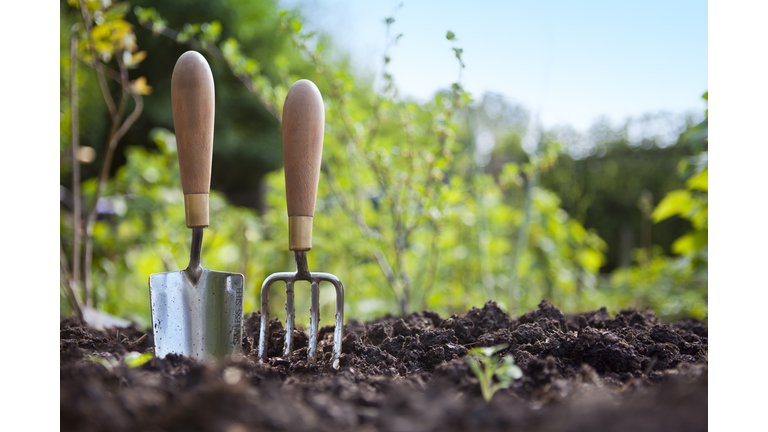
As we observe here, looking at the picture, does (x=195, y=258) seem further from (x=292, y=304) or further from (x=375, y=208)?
(x=375, y=208)

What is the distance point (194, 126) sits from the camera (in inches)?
34.3

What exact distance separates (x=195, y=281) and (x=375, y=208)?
1815 mm

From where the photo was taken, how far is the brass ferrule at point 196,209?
0.89 m

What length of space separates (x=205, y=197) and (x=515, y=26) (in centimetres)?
145

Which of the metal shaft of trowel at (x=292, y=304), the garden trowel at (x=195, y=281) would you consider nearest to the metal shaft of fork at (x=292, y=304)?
the metal shaft of trowel at (x=292, y=304)

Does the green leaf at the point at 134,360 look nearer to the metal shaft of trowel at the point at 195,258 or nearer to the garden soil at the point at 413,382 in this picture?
the garden soil at the point at 413,382

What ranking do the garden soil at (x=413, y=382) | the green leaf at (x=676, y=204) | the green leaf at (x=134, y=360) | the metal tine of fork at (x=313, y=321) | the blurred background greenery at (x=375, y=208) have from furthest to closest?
the green leaf at (x=676, y=204)
the blurred background greenery at (x=375, y=208)
the metal tine of fork at (x=313, y=321)
the green leaf at (x=134, y=360)
the garden soil at (x=413, y=382)

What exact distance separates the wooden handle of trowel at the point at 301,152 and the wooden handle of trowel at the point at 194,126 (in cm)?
15

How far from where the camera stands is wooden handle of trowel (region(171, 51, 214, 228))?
2.80ft

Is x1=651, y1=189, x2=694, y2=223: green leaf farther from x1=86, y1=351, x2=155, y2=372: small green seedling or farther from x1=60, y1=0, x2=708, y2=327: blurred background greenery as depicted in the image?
x1=86, y1=351, x2=155, y2=372: small green seedling

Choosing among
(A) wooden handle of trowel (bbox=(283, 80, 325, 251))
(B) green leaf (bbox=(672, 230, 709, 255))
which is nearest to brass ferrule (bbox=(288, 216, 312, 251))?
(A) wooden handle of trowel (bbox=(283, 80, 325, 251))
